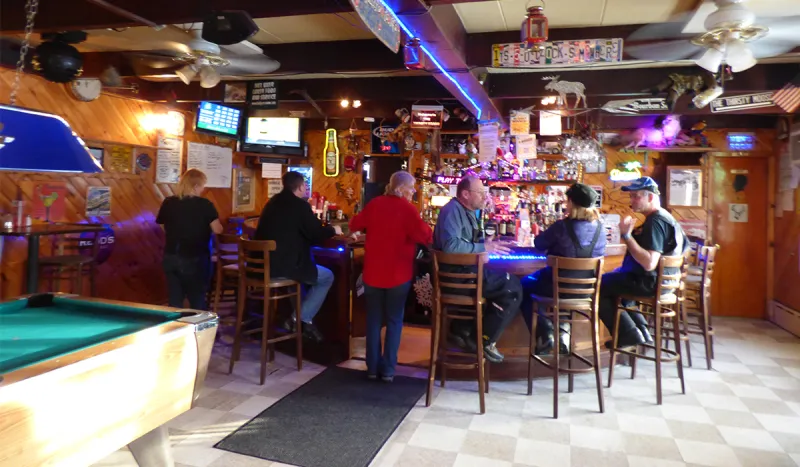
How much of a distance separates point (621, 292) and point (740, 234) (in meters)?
4.40

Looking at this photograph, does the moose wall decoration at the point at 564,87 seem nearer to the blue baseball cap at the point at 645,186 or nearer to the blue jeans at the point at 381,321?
the blue baseball cap at the point at 645,186

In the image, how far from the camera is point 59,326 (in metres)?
2.32

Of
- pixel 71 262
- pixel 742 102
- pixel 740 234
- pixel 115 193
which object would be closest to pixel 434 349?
pixel 71 262

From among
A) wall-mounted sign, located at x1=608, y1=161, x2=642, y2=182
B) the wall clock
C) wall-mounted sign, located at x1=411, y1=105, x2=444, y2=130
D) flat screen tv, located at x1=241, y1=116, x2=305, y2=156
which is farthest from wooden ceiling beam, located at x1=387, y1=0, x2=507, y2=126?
the wall clock

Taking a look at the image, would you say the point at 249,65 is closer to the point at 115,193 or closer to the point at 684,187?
the point at 115,193

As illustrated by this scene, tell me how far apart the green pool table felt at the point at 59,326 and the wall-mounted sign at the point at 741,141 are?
776 cm

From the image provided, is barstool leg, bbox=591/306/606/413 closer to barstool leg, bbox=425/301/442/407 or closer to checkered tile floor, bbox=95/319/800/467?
checkered tile floor, bbox=95/319/800/467

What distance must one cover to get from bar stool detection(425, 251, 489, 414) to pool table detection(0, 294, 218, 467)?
1836mm

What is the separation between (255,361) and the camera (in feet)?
15.8

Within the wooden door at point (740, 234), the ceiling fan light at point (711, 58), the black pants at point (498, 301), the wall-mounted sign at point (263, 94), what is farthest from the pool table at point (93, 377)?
the wooden door at point (740, 234)

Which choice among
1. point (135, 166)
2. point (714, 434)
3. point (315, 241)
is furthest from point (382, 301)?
point (135, 166)

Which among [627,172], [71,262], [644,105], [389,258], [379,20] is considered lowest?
[71,262]

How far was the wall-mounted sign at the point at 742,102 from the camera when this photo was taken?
5184 millimetres

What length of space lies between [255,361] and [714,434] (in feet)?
12.5
